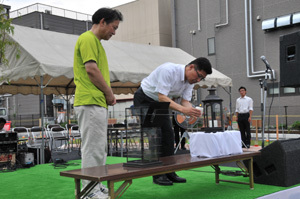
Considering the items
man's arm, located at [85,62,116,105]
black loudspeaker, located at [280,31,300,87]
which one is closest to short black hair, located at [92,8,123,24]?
man's arm, located at [85,62,116,105]

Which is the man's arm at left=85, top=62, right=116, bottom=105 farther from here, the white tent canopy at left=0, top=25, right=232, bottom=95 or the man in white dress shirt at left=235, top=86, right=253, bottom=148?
the man in white dress shirt at left=235, top=86, right=253, bottom=148

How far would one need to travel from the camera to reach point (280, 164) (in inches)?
169

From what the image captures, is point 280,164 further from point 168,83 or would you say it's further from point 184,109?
point 168,83

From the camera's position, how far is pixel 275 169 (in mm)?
4398

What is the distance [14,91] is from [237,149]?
325 inches

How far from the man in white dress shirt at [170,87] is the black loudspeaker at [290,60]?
9.93ft

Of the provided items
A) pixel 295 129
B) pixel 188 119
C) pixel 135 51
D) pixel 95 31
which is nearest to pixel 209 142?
pixel 95 31

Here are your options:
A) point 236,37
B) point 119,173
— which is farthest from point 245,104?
point 236,37

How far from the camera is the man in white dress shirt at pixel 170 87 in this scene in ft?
12.2

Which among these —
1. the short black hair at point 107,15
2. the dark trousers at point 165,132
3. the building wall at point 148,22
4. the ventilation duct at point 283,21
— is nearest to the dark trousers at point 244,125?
the dark trousers at point 165,132

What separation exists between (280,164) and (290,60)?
9.20 ft

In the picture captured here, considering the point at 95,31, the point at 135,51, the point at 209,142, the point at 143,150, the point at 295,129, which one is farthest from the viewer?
the point at 295,129

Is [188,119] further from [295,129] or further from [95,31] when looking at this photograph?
[295,129]

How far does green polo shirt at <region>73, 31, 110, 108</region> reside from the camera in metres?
3.28
